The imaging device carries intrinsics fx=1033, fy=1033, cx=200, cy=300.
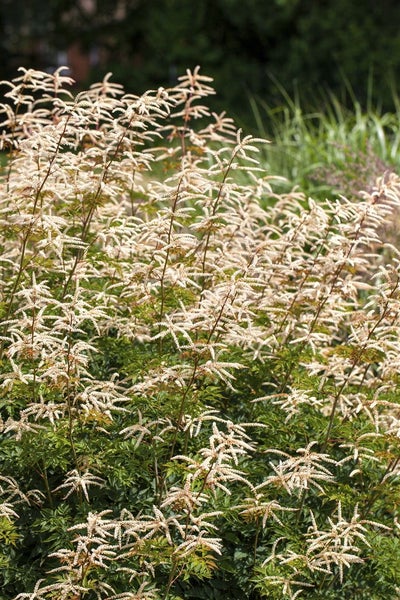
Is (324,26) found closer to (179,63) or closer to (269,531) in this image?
(179,63)

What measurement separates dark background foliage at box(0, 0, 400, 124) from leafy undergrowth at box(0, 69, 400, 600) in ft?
32.3

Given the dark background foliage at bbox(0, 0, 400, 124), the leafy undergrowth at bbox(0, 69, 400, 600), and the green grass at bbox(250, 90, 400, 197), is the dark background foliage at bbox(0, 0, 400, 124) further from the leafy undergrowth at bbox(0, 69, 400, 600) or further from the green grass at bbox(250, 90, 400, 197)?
the leafy undergrowth at bbox(0, 69, 400, 600)

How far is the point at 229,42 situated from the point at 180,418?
525 inches

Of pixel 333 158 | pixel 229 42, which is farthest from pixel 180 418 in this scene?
pixel 229 42

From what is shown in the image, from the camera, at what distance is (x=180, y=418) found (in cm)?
355

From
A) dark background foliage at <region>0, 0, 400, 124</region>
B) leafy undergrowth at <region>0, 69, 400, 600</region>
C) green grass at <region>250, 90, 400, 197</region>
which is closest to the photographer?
leafy undergrowth at <region>0, 69, 400, 600</region>

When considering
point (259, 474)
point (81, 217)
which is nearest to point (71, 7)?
point (81, 217)

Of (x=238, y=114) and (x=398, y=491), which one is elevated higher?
(x=398, y=491)

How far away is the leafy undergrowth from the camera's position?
3473 mm

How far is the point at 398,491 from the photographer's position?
147 inches

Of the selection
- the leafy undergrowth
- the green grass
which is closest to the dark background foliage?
the green grass

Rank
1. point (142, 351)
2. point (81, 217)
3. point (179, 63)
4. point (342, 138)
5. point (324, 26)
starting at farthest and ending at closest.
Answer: point (179, 63) → point (324, 26) → point (342, 138) → point (81, 217) → point (142, 351)

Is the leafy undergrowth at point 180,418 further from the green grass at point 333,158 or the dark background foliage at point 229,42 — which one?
Result: the dark background foliage at point 229,42

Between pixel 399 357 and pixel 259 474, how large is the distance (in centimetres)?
68
